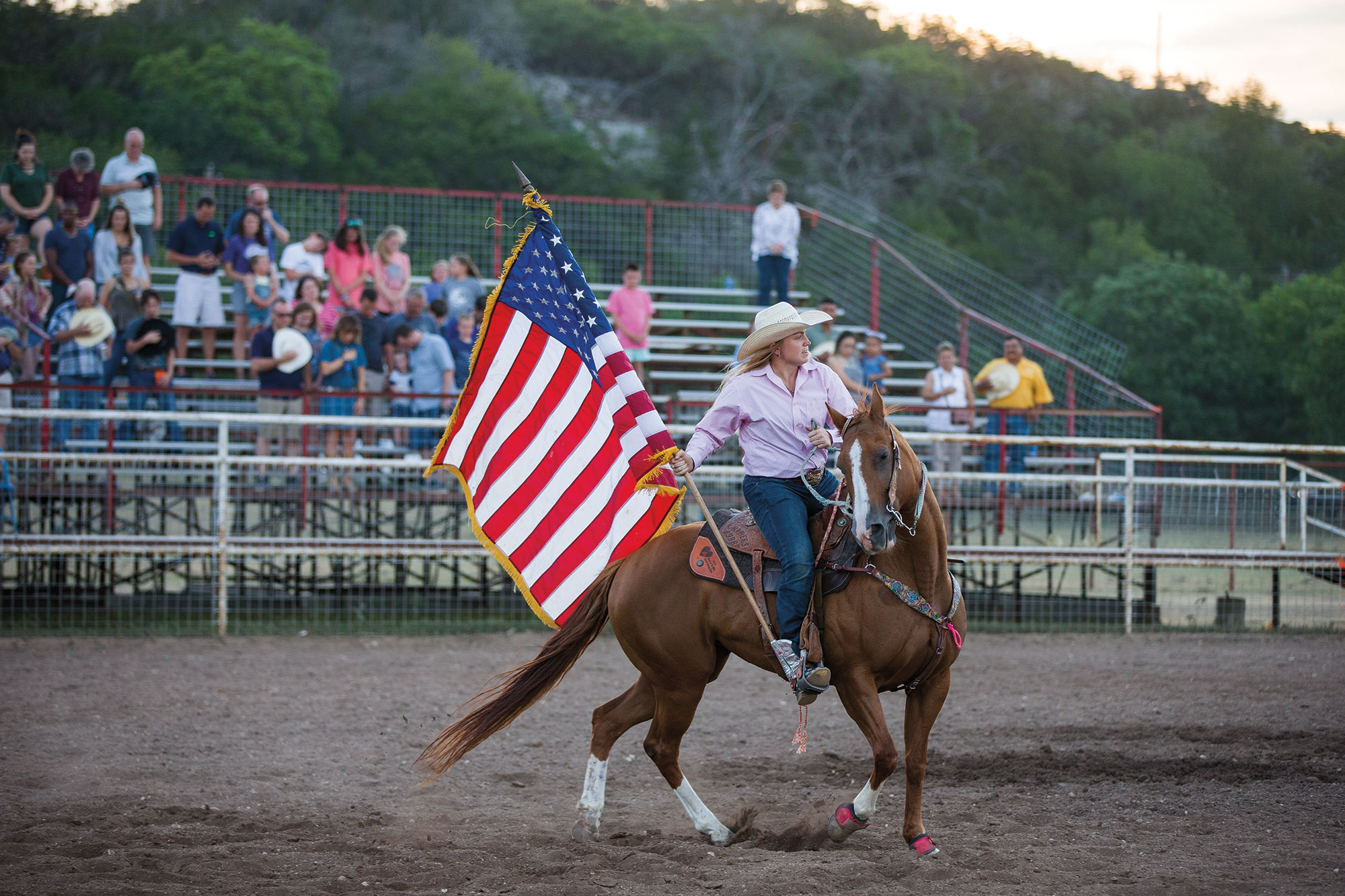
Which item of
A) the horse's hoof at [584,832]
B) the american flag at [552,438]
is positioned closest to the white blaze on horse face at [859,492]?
the american flag at [552,438]

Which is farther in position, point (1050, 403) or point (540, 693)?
point (1050, 403)

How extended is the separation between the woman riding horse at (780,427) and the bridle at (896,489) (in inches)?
13.0

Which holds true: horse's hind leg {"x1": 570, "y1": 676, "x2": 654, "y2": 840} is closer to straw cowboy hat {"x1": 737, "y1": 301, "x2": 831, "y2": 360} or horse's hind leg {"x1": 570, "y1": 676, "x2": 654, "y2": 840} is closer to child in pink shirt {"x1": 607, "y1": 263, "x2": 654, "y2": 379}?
straw cowboy hat {"x1": 737, "y1": 301, "x2": 831, "y2": 360}

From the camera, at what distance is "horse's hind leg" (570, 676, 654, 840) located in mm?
5832

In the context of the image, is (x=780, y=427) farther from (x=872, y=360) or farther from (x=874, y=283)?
(x=874, y=283)

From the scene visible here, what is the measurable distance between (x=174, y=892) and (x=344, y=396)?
24.5ft

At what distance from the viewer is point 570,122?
4853 cm

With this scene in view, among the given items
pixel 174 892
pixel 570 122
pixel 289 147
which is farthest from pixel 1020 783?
pixel 570 122

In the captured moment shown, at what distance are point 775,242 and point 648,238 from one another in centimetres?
362

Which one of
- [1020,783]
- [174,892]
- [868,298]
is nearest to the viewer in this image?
[174,892]

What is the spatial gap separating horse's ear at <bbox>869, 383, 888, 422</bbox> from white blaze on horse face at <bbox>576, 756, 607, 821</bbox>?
215 centimetres

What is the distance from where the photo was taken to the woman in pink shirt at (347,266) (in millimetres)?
14250

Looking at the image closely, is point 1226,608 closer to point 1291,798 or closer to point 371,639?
point 1291,798

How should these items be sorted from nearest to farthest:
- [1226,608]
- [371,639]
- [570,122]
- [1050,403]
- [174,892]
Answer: [174,892]
[371,639]
[1226,608]
[1050,403]
[570,122]
